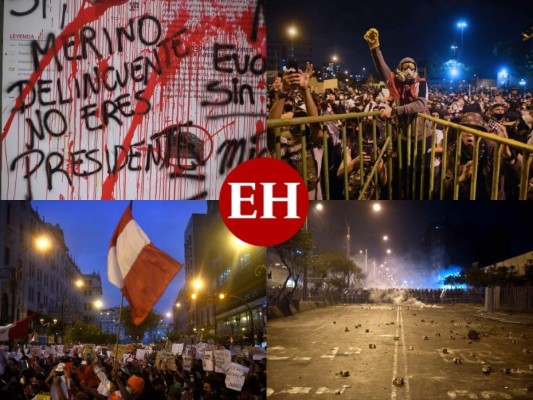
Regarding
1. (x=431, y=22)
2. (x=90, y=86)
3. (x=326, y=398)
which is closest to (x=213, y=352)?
(x=326, y=398)

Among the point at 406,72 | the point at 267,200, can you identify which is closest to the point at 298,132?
the point at 267,200

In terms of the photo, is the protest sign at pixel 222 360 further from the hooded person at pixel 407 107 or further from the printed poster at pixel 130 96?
the hooded person at pixel 407 107

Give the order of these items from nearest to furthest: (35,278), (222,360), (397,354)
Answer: (397,354), (222,360), (35,278)

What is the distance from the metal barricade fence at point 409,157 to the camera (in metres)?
5.79

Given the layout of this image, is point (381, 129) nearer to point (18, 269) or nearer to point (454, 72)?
point (454, 72)

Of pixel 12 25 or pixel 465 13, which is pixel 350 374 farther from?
pixel 12 25

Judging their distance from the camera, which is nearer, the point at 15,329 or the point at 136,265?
the point at 15,329

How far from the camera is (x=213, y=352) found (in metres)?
5.79

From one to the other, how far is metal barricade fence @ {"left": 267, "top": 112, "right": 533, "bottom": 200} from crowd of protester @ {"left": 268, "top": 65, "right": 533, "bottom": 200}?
0.01 m

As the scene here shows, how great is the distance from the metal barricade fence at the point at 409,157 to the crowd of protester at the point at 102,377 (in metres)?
1.74

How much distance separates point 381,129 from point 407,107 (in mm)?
281

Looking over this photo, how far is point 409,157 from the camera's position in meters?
5.83

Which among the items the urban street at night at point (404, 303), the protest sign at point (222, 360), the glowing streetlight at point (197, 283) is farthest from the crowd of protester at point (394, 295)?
the glowing streetlight at point (197, 283)

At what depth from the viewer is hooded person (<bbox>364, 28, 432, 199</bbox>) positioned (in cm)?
582
